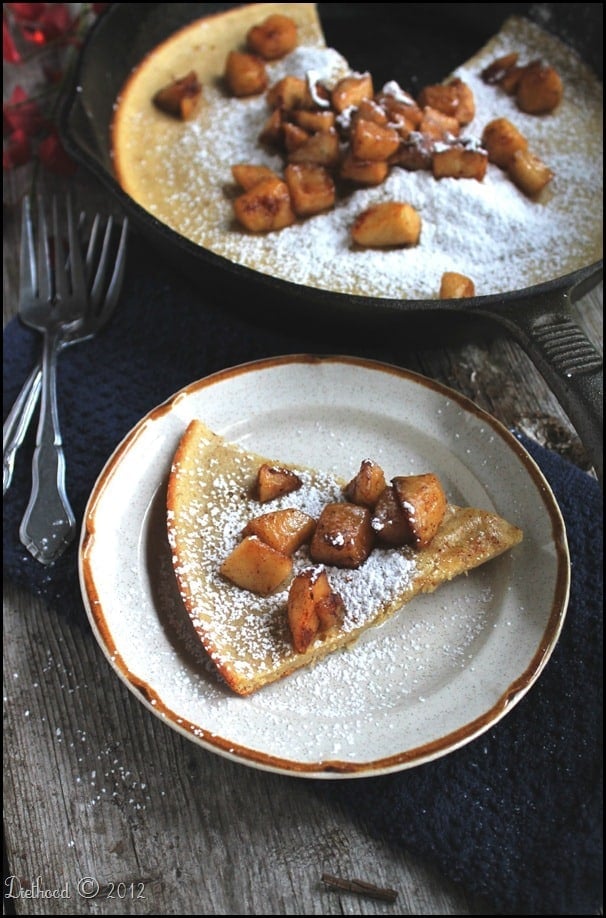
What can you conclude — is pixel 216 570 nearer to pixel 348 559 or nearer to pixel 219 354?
pixel 348 559

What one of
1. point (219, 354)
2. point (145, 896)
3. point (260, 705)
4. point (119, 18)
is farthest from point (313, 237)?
point (145, 896)

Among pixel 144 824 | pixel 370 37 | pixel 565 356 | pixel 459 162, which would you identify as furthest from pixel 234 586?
pixel 370 37

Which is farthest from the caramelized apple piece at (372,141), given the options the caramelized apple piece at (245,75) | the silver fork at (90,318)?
the silver fork at (90,318)

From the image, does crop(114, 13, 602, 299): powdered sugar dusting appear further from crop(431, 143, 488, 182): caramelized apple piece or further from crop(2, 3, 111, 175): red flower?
crop(2, 3, 111, 175): red flower

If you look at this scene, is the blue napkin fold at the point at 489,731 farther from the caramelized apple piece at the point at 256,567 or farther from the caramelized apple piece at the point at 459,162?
the caramelized apple piece at the point at 459,162

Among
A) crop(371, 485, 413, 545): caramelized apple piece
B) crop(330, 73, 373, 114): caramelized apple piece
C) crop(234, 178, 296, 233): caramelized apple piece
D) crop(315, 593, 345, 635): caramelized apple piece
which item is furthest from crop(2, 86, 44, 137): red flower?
crop(315, 593, 345, 635): caramelized apple piece

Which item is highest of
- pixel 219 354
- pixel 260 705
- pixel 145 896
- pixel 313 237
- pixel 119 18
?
pixel 119 18
